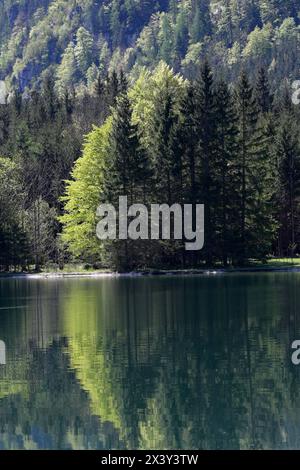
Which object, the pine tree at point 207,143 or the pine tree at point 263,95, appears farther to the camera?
the pine tree at point 263,95

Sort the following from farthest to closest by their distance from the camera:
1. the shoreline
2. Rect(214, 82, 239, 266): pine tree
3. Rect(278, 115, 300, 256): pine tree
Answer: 1. Rect(278, 115, 300, 256): pine tree
2. Rect(214, 82, 239, 266): pine tree
3. the shoreline

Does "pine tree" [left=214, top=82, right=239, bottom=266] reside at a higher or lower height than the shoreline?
higher

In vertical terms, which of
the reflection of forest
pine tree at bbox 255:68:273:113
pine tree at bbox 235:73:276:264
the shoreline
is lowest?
the reflection of forest

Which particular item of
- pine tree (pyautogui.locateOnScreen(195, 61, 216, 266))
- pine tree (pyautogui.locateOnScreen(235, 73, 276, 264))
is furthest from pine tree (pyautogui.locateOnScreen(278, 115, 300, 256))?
pine tree (pyautogui.locateOnScreen(195, 61, 216, 266))

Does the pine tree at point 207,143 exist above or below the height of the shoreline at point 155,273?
above

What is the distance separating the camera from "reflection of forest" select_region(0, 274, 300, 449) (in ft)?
79.5

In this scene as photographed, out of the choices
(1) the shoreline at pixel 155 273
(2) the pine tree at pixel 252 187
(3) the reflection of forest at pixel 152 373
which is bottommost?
(3) the reflection of forest at pixel 152 373

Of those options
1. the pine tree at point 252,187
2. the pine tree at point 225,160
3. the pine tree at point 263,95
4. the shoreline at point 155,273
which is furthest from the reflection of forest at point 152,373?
the pine tree at point 263,95

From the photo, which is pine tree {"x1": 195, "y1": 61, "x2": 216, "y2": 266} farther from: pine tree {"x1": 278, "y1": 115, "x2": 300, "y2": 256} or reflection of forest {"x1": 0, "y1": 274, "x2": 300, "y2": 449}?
reflection of forest {"x1": 0, "y1": 274, "x2": 300, "y2": 449}

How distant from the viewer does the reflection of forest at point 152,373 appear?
24.2m

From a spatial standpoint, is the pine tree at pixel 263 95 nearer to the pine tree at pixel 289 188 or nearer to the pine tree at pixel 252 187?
the pine tree at pixel 289 188

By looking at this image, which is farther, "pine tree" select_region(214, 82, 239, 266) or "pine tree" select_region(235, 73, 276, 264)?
"pine tree" select_region(214, 82, 239, 266)

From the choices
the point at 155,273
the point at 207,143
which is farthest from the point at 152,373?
the point at 207,143

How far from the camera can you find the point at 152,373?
31.6m
